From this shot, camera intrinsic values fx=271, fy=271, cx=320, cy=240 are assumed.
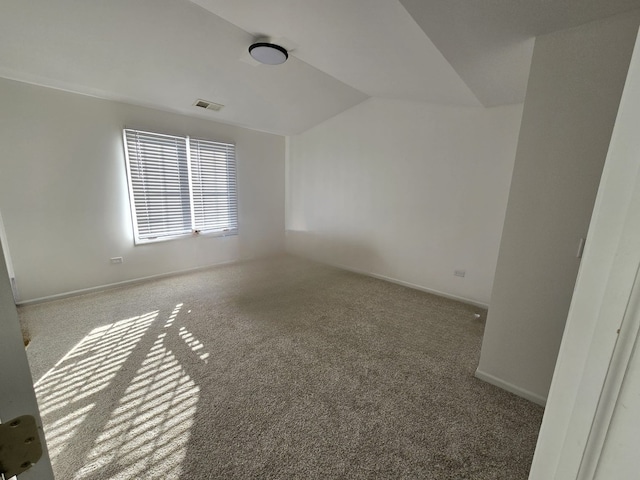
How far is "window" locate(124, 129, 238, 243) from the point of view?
3504 millimetres

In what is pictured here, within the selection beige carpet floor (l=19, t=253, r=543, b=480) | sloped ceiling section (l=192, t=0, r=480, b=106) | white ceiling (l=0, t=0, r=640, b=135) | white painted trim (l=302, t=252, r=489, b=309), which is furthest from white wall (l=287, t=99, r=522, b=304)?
beige carpet floor (l=19, t=253, r=543, b=480)

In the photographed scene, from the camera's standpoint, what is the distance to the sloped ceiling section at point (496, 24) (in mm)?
1376

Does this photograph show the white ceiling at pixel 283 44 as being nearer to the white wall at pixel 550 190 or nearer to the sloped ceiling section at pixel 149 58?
the sloped ceiling section at pixel 149 58

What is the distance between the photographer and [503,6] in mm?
1440

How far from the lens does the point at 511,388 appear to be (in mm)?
1917

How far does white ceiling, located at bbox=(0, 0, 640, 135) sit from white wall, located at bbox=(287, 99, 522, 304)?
1.23 ft

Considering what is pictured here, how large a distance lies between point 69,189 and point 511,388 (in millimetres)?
4576

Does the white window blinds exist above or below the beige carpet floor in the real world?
above

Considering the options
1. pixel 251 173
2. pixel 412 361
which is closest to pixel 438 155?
pixel 412 361

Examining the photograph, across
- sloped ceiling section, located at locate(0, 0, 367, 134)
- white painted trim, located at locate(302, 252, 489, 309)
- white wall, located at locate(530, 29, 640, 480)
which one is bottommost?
white painted trim, located at locate(302, 252, 489, 309)

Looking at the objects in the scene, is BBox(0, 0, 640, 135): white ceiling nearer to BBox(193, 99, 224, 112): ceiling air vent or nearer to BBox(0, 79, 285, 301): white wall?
BBox(193, 99, 224, 112): ceiling air vent

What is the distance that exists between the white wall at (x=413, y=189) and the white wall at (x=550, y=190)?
144cm

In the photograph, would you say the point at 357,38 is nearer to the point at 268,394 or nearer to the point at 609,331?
the point at 609,331

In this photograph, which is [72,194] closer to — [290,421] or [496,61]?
[290,421]
